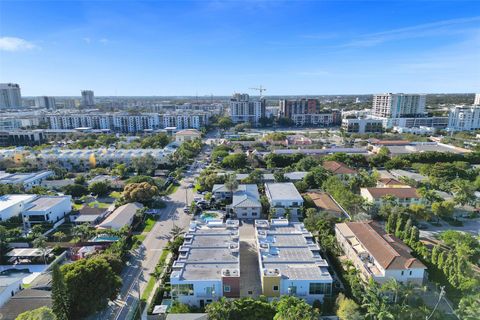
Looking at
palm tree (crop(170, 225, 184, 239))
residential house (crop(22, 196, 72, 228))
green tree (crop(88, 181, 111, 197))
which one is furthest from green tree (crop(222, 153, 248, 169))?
residential house (crop(22, 196, 72, 228))

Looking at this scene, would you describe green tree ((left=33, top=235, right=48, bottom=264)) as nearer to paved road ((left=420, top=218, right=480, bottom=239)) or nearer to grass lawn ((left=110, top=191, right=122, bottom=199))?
grass lawn ((left=110, top=191, right=122, bottom=199))

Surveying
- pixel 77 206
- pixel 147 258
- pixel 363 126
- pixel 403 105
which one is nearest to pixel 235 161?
pixel 77 206

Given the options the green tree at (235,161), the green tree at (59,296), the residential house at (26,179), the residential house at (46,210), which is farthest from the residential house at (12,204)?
the green tree at (235,161)

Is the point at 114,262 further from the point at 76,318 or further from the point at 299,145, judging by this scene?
the point at 299,145

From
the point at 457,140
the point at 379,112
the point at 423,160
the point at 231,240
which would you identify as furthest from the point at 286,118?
the point at 231,240

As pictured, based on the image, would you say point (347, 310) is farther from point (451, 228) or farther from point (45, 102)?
point (45, 102)

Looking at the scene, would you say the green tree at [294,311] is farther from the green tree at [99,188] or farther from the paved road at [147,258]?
the green tree at [99,188]
